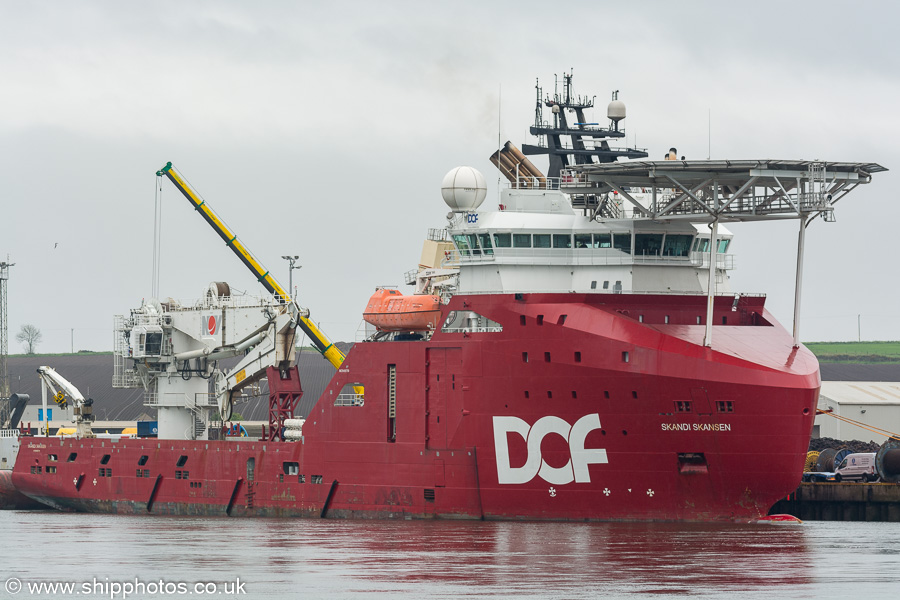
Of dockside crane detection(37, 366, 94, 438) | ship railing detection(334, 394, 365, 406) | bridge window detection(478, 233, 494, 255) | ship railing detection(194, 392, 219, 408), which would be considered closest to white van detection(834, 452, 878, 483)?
bridge window detection(478, 233, 494, 255)

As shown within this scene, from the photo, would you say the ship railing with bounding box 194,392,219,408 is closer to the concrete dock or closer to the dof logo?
the dof logo

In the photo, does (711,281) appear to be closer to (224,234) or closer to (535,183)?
(535,183)

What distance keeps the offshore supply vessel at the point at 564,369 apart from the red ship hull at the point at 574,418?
2.4 inches

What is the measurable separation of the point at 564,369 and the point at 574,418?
4.75 ft

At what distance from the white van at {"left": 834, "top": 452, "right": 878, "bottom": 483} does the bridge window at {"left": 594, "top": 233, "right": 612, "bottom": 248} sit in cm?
1300

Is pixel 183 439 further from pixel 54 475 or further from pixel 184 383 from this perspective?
pixel 54 475

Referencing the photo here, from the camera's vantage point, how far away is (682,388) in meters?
42.4

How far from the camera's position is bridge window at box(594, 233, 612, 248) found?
46.2 meters

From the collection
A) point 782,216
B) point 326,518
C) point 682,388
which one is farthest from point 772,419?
point 326,518

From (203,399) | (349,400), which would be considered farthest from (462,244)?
(203,399)

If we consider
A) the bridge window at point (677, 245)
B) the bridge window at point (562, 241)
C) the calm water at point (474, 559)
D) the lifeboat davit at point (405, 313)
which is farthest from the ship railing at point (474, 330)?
the bridge window at point (677, 245)

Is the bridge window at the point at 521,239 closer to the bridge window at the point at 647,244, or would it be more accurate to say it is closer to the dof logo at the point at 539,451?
the bridge window at the point at 647,244

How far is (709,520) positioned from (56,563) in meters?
18.1

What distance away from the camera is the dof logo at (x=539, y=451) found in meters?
43.8
